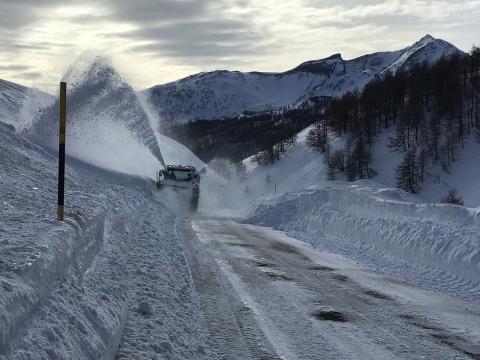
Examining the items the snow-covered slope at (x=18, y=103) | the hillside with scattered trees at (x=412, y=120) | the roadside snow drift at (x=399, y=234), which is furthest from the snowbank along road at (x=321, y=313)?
the hillside with scattered trees at (x=412, y=120)

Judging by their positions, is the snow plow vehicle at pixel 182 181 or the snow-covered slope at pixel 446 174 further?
the snow-covered slope at pixel 446 174

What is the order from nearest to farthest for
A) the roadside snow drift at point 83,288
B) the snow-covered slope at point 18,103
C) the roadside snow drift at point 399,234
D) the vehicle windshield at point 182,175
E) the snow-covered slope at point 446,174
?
1. the roadside snow drift at point 83,288
2. the roadside snow drift at point 399,234
3. the snow-covered slope at point 18,103
4. the vehicle windshield at point 182,175
5. the snow-covered slope at point 446,174

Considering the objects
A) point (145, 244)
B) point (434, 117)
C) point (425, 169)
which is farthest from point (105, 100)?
point (434, 117)

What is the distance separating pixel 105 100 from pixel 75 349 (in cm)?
2988

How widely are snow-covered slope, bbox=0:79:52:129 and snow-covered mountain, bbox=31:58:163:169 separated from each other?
1.02m

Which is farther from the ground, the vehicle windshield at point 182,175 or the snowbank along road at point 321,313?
the vehicle windshield at point 182,175

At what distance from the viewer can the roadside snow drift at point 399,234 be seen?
1098 cm

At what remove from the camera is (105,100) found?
32969 mm

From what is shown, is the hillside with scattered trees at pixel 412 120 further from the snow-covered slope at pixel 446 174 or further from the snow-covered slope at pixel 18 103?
the snow-covered slope at pixel 18 103

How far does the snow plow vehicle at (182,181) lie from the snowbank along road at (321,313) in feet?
45.7

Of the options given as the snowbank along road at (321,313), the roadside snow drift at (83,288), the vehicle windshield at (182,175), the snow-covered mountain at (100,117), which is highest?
the snow-covered mountain at (100,117)

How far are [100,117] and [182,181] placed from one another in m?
7.92

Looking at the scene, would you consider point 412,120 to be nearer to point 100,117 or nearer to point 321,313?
point 100,117

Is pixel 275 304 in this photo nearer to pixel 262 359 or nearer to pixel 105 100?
pixel 262 359
